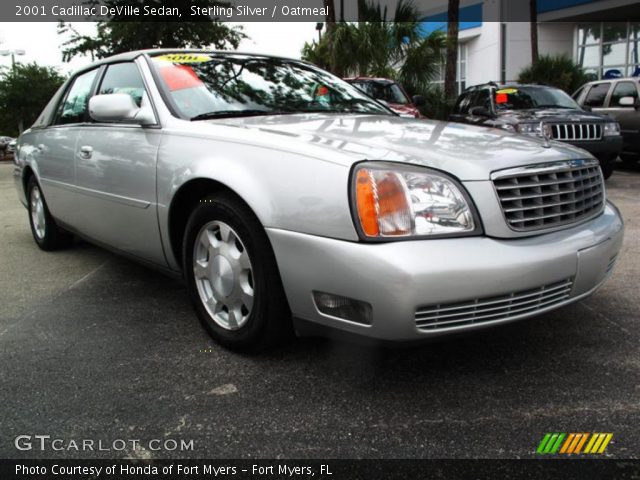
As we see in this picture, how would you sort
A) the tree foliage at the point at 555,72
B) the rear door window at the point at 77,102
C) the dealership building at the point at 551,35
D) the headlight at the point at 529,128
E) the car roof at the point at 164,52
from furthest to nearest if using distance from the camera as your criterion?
1. the dealership building at the point at 551,35
2. the tree foliage at the point at 555,72
3. the headlight at the point at 529,128
4. the rear door window at the point at 77,102
5. the car roof at the point at 164,52

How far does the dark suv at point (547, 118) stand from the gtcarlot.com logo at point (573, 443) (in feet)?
21.1

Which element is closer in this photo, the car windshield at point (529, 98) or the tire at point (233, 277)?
the tire at point (233, 277)

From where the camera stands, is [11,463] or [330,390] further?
[330,390]

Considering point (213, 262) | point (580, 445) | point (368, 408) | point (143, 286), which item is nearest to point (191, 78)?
point (213, 262)

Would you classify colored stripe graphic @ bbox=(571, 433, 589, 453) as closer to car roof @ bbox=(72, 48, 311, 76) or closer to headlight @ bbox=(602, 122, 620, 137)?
car roof @ bbox=(72, 48, 311, 76)

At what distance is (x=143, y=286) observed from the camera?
3.96 meters

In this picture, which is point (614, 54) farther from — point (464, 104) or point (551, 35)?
point (464, 104)

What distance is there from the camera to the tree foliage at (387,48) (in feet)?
46.5

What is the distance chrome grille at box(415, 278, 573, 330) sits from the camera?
214cm

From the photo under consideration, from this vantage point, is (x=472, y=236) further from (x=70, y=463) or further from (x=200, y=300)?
(x=70, y=463)

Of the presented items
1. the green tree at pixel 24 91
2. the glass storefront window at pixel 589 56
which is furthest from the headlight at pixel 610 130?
the green tree at pixel 24 91

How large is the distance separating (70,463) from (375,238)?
125 centimetres

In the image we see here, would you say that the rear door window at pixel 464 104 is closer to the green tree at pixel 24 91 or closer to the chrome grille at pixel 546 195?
the chrome grille at pixel 546 195

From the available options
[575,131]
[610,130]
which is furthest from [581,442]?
[610,130]
